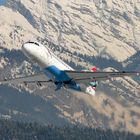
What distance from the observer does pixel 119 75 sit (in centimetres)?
19888

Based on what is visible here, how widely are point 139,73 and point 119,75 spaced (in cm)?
910

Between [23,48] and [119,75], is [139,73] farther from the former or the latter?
[23,48]

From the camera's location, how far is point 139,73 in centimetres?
19250

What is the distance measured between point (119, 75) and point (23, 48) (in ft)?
119

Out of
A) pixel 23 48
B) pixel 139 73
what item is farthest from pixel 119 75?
pixel 23 48

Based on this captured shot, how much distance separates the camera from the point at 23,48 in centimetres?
19925
